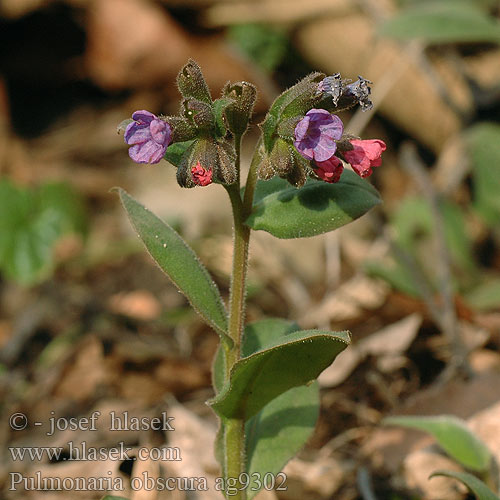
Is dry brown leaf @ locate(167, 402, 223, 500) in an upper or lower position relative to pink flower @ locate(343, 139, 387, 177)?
lower

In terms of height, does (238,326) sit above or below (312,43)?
above

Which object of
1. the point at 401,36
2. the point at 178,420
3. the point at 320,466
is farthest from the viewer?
the point at 401,36

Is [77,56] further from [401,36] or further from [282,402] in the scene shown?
[282,402]

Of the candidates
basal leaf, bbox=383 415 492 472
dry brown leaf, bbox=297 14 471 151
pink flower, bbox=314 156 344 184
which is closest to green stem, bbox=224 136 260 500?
pink flower, bbox=314 156 344 184

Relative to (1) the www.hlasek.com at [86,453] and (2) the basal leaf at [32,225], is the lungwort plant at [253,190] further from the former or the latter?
(2) the basal leaf at [32,225]

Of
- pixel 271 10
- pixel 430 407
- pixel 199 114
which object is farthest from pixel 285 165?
pixel 271 10

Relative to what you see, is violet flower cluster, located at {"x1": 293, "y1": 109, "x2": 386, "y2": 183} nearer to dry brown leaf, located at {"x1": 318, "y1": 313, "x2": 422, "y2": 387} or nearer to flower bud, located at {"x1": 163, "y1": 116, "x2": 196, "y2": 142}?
flower bud, located at {"x1": 163, "y1": 116, "x2": 196, "y2": 142}

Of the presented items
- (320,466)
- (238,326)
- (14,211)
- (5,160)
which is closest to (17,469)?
(320,466)
